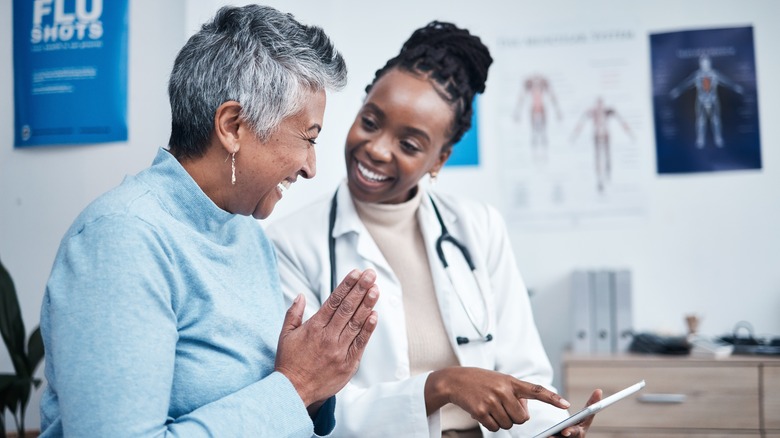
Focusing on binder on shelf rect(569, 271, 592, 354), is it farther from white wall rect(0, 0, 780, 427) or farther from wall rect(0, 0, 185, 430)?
wall rect(0, 0, 185, 430)

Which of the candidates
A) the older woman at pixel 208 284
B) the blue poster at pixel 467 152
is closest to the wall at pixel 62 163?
the older woman at pixel 208 284

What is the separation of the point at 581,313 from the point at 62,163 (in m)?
1.99

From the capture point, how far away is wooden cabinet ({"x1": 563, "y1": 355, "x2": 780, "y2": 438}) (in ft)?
8.63

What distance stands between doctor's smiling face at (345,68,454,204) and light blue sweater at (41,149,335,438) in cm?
54

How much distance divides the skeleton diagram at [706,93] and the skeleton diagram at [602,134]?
0.95ft

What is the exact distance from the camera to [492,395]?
4.42 feet

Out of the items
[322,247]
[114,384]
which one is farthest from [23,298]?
[114,384]

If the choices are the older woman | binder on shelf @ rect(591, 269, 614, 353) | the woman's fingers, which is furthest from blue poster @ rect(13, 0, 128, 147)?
binder on shelf @ rect(591, 269, 614, 353)

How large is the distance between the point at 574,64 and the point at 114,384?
2.75 m

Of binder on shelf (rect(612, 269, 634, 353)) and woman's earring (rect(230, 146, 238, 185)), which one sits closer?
woman's earring (rect(230, 146, 238, 185))

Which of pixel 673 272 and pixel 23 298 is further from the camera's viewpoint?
pixel 673 272

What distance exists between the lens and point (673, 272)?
3.12 meters

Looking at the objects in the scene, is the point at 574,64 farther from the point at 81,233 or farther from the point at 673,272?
the point at 81,233

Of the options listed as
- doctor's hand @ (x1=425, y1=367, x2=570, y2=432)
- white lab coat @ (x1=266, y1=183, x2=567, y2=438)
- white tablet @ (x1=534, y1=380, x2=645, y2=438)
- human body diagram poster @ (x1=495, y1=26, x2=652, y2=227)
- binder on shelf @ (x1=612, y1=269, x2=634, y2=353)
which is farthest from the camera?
human body diagram poster @ (x1=495, y1=26, x2=652, y2=227)
